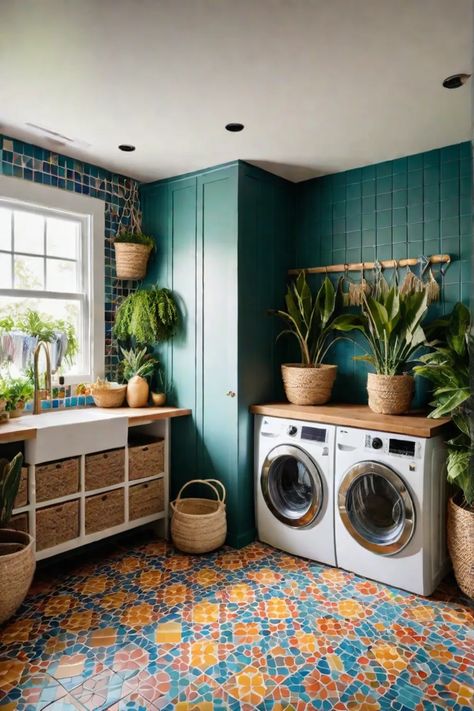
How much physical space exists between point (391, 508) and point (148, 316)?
1.99m

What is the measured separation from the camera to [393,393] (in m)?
3.06

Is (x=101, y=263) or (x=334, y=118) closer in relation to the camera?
(x=334, y=118)

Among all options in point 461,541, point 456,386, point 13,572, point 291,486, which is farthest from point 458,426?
point 13,572

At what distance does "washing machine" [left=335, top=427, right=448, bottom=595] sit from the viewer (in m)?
2.71

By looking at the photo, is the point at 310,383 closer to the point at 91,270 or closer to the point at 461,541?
the point at 461,541

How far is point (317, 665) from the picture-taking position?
7.08ft

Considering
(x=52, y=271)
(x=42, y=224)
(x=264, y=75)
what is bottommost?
(x=52, y=271)

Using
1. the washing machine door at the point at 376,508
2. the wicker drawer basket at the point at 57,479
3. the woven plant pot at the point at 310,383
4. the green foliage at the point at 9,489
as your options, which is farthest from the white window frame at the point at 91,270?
the washing machine door at the point at 376,508

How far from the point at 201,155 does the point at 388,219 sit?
1317 millimetres

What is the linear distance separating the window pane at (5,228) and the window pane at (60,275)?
0.95ft

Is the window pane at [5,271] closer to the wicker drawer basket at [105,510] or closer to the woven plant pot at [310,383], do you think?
the wicker drawer basket at [105,510]

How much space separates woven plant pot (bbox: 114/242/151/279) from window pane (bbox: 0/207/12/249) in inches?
28.8

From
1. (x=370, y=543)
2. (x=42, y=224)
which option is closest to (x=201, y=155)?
(x=42, y=224)

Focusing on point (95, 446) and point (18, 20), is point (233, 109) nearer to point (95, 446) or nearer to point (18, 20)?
point (18, 20)
